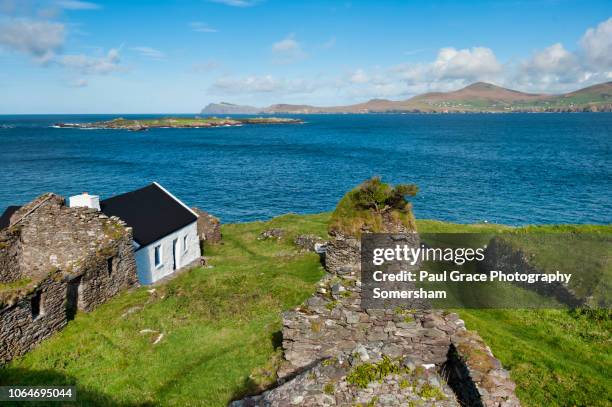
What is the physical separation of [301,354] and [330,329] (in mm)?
1198

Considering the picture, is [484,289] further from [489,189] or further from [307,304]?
[489,189]

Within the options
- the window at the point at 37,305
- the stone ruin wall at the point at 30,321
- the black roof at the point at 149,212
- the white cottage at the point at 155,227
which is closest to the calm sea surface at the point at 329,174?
the black roof at the point at 149,212

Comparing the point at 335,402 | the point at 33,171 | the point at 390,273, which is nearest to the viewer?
the point at 335,402

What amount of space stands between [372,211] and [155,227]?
1670 centimetres

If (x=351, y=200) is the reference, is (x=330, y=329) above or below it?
below

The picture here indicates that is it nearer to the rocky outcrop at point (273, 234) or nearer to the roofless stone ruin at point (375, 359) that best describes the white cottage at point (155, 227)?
the rocky outcrop at point (273, 234)

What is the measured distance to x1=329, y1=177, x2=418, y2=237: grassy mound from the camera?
905 inches

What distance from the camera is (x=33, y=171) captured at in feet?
316

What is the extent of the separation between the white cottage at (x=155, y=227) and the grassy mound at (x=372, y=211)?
13.5m

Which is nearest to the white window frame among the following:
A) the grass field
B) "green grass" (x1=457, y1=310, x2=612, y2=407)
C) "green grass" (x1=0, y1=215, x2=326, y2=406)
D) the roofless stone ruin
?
"green grass" (x1=0, y1=215, x2=326, y2=406)

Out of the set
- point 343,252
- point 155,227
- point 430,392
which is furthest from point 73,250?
point 430,392

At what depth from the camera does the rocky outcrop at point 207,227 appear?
1470 inches

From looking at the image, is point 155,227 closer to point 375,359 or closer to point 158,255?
point 158,255

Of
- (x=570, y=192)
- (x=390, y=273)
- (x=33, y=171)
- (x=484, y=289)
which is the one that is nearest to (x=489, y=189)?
(x=570, y=192)
